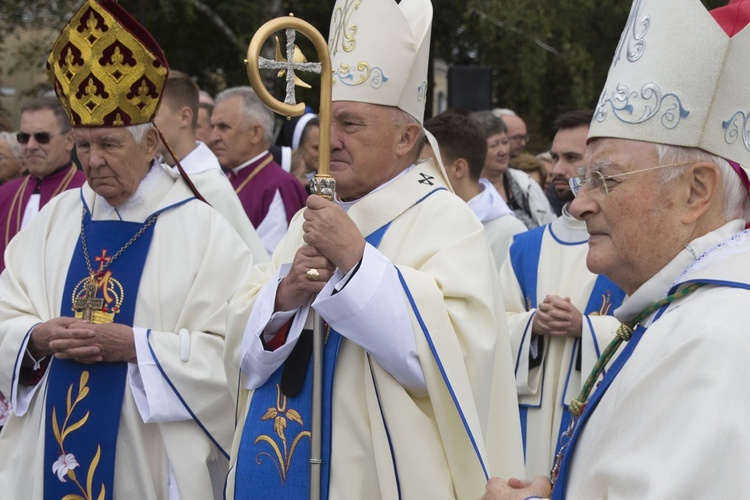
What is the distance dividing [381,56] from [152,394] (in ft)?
5.48

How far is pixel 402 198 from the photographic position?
406 centimetres

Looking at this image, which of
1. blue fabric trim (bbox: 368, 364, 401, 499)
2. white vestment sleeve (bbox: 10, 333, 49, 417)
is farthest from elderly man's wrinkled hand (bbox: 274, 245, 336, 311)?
white vestment sleeve (bbox: 10, 333, 49, 417)

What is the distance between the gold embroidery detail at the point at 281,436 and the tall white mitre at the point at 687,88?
5.29 ft

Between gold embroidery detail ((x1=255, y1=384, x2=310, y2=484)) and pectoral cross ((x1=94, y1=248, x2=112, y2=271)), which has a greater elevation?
pectoral cross ((x1=94, y1=248, x2=112, y2=271))

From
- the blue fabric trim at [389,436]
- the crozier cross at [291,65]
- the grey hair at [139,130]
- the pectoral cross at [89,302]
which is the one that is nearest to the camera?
the blue fabric trim at [389,436]

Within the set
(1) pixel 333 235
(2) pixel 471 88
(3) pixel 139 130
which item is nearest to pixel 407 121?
(1) pixel 333 235

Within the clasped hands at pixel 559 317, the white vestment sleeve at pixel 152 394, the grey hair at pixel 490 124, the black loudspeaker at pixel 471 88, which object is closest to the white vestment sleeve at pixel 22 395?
the white vestment sleeve at pixel 152 394

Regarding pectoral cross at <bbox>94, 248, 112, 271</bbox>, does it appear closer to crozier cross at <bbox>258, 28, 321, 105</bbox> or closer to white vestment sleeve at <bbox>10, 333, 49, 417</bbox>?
white vestment sleeve at <bbox>10, 333, 49, 417</bbox>

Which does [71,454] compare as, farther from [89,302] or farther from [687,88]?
[687,88]

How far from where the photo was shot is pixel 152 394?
4.59m

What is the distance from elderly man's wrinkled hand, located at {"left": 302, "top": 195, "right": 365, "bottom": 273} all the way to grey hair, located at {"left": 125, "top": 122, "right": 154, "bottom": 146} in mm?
1544

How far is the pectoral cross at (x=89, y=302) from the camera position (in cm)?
479

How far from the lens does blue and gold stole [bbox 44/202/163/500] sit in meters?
4.66

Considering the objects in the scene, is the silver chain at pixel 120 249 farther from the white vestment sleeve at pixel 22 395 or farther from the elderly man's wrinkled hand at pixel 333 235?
the elderly man's wrinkled hand at pixel 333 235
